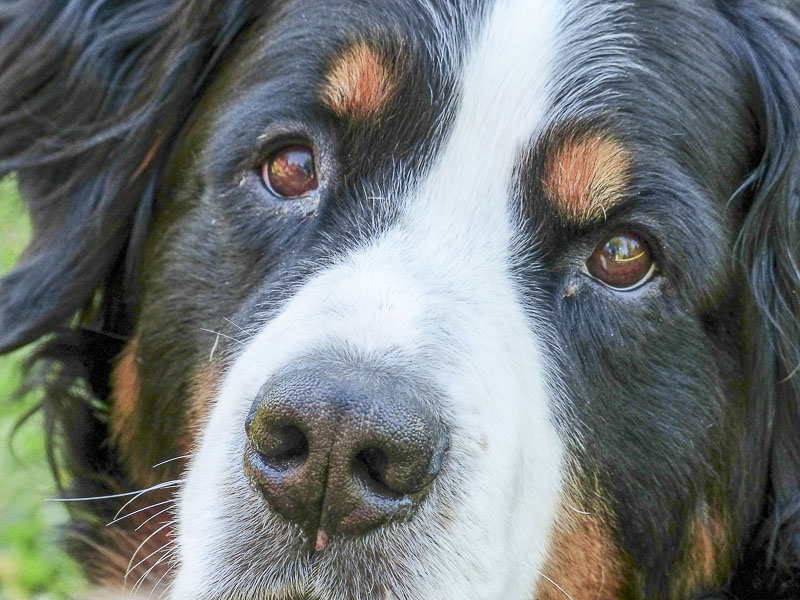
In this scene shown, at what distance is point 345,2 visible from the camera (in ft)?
9.79

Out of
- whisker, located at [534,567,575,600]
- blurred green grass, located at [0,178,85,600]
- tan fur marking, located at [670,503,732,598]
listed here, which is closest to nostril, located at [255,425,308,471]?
whisker, located at [534,567,575,600]

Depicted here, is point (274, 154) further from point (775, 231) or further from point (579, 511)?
point (775, 231)

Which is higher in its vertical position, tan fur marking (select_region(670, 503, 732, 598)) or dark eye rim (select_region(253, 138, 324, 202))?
dark eye rim (select_region(253, 138, 324, 202))

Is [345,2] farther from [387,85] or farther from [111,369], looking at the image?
[111,369]

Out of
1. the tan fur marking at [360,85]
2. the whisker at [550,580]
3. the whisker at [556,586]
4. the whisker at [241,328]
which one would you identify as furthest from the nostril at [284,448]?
the tan fur marking at [360,85]

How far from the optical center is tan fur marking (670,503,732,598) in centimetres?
312

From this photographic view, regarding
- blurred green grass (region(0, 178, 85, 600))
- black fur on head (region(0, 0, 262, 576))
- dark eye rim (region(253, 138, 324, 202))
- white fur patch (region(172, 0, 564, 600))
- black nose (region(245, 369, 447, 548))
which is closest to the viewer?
black nose (region(245, 369, 447, 548))

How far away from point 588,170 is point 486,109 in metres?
0.31

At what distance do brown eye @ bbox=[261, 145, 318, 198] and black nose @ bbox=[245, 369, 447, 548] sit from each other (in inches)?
29.9

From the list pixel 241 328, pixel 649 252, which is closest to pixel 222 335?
pixel 241 328

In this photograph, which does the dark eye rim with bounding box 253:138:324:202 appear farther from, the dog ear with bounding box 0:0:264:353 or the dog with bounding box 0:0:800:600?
the dog ear with bounding box 0:0:264:353

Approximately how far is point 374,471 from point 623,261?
94 centimetres

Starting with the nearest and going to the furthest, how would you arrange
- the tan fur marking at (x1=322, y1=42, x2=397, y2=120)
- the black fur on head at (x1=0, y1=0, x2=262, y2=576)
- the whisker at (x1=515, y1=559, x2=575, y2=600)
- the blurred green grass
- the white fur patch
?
1. the white fur patch
2. the whisker at (x1=515, y1=559, x2=575, y2=600)
3. the tan fur marking at (x1=322, y1=42, x2=397, y2=120)
4. the black fur on head at (x1=0, y1=0, x2=262, y2=576)
5. the blurred green grass

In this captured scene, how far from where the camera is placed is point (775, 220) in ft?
9.84
